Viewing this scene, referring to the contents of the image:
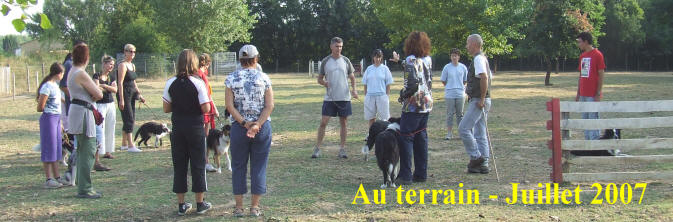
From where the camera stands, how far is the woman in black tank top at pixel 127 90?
8.46m

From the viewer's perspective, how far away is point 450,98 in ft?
32.5

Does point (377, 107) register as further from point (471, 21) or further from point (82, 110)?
point (471, 21)

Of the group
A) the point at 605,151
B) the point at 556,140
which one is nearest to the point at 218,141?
the point at 556,140

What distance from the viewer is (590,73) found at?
8.00m

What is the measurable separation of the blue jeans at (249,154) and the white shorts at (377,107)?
12.4 feet

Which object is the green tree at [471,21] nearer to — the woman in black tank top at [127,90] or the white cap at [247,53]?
the woman in black tank top at [127,90]

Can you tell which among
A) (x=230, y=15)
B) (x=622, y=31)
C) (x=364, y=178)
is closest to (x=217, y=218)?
(x=364, y=178)

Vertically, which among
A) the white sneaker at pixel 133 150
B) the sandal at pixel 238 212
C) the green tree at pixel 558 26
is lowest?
the sandal at pixel 238 212

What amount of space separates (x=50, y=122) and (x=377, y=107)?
14.5 ft

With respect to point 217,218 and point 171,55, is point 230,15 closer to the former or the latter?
point 171,55

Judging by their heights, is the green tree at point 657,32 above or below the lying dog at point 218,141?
above

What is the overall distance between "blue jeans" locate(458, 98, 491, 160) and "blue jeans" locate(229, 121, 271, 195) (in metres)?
2.92

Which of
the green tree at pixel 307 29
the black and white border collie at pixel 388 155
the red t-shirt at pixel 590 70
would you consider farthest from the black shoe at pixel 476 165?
the green tree at pixel 307 29

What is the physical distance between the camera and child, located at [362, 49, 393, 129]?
28.5 ft
